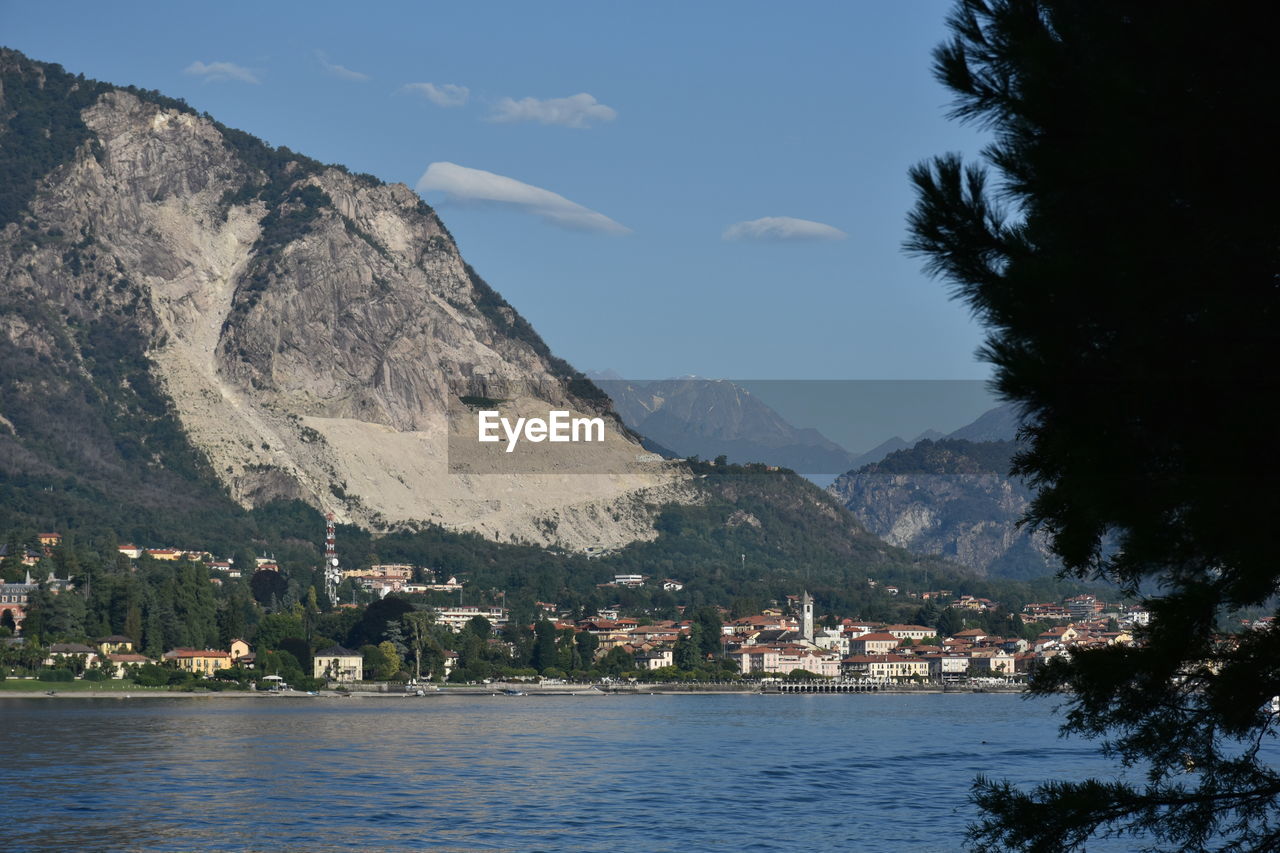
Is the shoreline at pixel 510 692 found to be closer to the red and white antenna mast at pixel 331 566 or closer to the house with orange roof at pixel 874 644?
the house with orange roof at pixel 874 644

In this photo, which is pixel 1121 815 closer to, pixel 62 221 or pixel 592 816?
pixel 592 816

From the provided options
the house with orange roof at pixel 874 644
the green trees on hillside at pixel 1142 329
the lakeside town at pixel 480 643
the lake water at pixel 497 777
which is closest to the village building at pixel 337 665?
the lakeside town at pixel 480 643

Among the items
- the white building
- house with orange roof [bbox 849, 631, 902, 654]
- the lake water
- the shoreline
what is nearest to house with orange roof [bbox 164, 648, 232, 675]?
the shoreline

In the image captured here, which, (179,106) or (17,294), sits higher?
(179,106)

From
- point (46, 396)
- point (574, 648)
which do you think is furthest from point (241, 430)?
point (574, 648)

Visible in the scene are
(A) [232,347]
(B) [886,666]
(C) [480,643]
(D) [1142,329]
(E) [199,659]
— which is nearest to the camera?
(D) [1142,329]

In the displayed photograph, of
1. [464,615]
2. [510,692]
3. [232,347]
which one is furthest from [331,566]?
[510,692]

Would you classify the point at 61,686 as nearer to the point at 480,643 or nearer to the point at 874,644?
the point at 480,643
